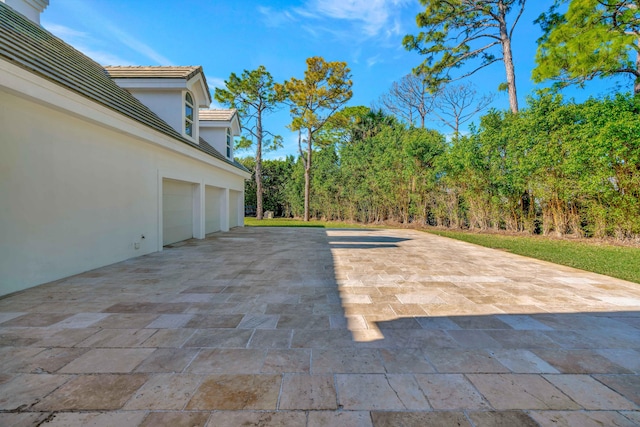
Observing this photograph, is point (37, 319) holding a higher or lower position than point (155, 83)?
lower

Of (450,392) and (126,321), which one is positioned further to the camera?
(126,321)

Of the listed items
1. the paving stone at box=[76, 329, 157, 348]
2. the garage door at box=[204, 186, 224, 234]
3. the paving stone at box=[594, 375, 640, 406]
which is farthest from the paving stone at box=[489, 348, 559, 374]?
the garage door at box=[204, 186, 224, 234]

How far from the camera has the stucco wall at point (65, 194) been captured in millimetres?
3432

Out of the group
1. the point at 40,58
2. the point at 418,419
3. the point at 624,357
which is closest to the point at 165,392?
the point at 418,419

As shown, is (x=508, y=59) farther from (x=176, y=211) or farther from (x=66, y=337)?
(x=66, y=337)

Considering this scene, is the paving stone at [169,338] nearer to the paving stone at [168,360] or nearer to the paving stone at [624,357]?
the paving stone at [168,360]

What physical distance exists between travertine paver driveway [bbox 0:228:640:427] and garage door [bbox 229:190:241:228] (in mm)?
8434

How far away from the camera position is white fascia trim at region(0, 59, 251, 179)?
10.3 feet

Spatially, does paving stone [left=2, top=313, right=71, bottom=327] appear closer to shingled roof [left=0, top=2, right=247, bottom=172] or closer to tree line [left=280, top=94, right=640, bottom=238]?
shingled roof [left=0, top=2, right=247, bottom=172]

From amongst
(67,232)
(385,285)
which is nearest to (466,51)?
(385,285)

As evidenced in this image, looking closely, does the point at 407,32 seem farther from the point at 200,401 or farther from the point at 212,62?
the point at 200,401

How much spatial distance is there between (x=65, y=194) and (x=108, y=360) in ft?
11.4

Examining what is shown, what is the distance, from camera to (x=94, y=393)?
5.38 feet

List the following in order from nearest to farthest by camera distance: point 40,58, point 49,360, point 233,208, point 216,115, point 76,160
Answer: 1. point 49,360
2. point 40,58
3. point 76,160
4. point 216,115
5. point 233,208
